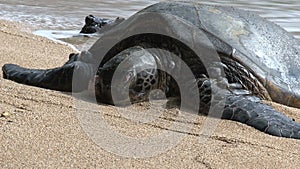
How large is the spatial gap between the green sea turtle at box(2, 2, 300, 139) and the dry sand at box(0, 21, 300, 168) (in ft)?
0.59

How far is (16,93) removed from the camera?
3.84 metres

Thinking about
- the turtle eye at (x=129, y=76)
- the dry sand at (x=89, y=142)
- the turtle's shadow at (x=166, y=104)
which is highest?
the turtle eye at (x=129, y=76)

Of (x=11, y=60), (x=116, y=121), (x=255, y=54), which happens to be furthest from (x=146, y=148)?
(x=11, y=60)

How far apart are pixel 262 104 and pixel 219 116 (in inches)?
12.4

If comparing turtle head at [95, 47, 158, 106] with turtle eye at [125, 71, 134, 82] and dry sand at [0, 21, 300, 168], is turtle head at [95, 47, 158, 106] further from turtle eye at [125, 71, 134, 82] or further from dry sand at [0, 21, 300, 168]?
dry sand at [0, 21, 300, 168]

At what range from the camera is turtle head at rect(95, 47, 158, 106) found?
3.85m

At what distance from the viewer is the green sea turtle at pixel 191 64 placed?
3900 millimetres

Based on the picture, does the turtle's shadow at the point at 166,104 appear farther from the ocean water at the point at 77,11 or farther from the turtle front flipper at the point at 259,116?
→ the ocean water at the point at 77,11

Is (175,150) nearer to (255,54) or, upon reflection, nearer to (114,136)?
(114,136)

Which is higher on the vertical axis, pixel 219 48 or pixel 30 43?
pixel 219 48

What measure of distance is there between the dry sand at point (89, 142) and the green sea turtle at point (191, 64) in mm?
180

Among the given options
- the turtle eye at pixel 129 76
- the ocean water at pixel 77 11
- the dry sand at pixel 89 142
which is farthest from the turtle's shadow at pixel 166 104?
the ocean water at pixel 77 11

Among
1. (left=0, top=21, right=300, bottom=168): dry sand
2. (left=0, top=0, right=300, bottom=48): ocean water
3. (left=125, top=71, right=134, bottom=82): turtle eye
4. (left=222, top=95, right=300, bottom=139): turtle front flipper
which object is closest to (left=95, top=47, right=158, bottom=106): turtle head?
(left=125, top=71, right=134, bottom=82): turtle eye

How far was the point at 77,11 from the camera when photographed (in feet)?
32.2
